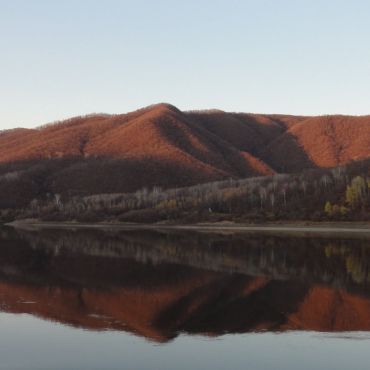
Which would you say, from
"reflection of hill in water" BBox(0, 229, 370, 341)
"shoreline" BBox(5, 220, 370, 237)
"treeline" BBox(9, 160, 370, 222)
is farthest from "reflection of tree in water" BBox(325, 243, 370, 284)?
"treeline" BBox(9, 160, 370, 222)

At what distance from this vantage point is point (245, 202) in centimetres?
13050

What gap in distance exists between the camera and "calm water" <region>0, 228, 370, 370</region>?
17.4 metres

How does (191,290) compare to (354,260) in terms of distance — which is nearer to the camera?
(191,290)

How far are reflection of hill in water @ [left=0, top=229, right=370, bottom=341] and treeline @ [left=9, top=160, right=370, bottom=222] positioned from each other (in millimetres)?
62519

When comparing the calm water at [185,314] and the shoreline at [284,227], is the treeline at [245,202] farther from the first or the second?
the calm water at [185,314]

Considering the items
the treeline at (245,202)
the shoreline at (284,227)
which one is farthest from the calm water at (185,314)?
the treeline at (245,202)

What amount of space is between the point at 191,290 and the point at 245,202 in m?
101

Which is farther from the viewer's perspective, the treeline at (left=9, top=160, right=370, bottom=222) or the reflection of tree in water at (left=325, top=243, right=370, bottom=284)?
the treeline at (left=9, top=160, right=370, bottom=222)

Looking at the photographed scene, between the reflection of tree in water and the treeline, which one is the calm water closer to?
the reflection of tree in water

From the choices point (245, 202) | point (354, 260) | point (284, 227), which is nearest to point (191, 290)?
point (354, 260)

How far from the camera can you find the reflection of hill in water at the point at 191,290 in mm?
22422

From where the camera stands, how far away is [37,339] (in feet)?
64.6

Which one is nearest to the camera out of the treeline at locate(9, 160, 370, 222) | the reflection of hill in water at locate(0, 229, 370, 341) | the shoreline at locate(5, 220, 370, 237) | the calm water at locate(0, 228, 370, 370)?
the calm water at locate(0, 228, 370, 370)

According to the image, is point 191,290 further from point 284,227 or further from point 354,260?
point 284,227
